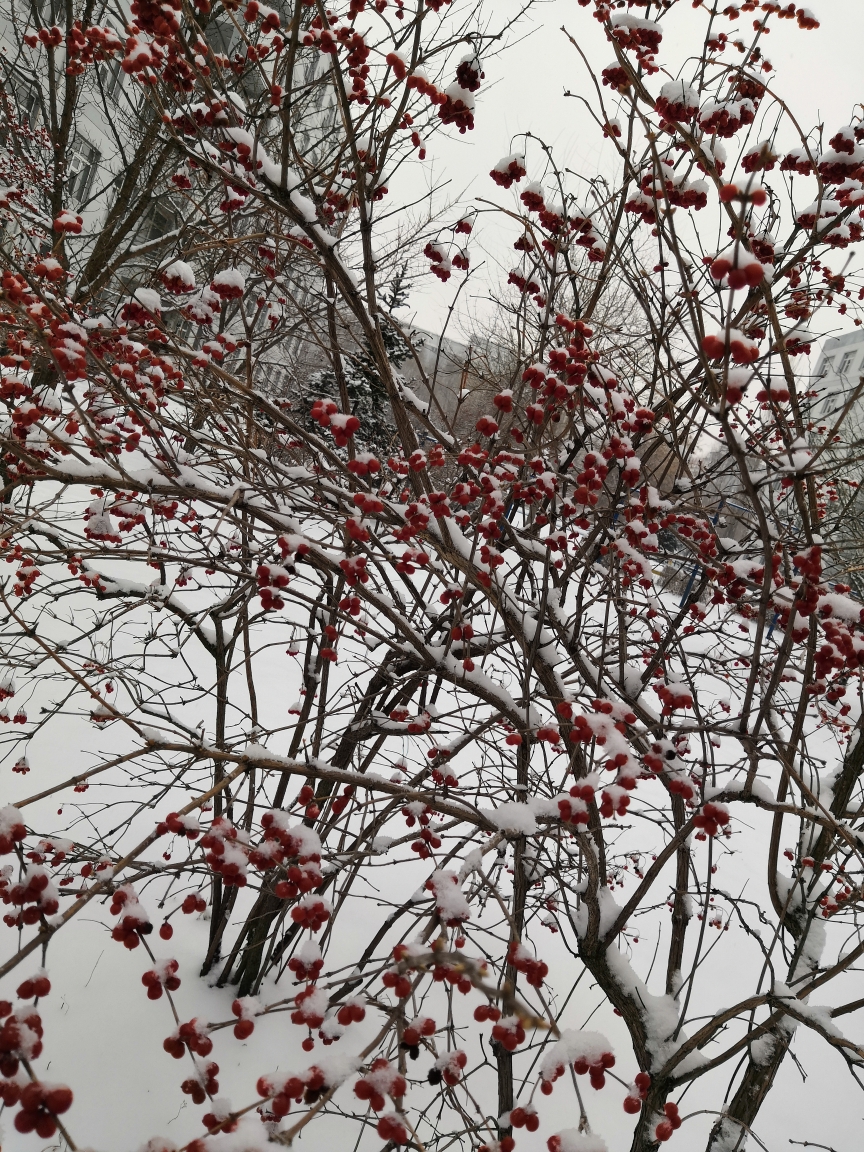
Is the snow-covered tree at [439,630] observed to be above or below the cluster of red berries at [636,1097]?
above

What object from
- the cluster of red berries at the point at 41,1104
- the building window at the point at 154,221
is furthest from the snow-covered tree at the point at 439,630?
the building window at the point at 154,221

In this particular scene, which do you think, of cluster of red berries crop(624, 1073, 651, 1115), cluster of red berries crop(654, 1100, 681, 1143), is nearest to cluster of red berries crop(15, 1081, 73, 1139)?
cluster of red berries crop(624, 1073, 651, 1115)

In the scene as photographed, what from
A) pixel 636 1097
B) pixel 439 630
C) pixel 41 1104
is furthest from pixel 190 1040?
pixel 439 630

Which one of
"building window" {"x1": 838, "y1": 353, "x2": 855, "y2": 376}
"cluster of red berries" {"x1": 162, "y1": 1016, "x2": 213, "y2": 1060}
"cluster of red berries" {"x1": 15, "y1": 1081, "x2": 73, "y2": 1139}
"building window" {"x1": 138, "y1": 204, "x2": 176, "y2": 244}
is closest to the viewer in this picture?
"cluster of red berries" {"x1": 15, "y1": 1081, "x2": 73, "y2": 1139}

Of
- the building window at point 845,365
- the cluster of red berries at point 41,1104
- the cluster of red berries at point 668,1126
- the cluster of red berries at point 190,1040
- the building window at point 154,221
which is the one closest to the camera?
the cluster of red berries at point 41,1104

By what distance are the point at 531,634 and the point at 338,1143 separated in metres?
2.65

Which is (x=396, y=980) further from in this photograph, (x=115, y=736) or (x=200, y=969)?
(x=115, y=736)

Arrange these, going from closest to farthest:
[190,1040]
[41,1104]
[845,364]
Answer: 1. [41,1104]
2. [190,1040]
3. [845,364]

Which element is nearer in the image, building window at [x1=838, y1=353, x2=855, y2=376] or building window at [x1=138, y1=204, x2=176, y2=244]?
building window at [x1=838, y1=353, x2=855, y2=376]

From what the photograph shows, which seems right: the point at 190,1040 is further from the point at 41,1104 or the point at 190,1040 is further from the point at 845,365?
the point at 845,365

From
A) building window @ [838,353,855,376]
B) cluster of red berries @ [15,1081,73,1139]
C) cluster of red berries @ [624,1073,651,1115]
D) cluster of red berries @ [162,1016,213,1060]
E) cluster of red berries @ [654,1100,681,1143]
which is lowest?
cluster of red berries @ [654,1100,681,1143]

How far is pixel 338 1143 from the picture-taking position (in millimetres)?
3123

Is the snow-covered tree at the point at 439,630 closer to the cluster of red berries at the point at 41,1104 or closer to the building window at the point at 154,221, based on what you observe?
the cluster of red berries at the point at 41,1104

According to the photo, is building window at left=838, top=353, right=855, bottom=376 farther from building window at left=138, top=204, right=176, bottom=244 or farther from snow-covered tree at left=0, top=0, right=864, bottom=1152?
building window at left=138, top=204, right=176, bottom=244
